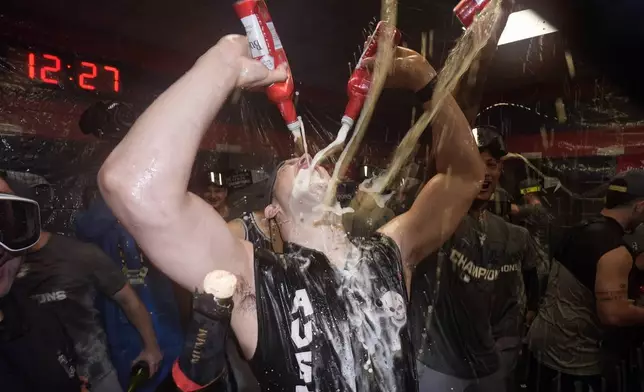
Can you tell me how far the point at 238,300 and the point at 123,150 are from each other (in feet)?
1.36

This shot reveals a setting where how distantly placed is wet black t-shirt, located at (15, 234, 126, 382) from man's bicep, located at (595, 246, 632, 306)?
190 centimetres

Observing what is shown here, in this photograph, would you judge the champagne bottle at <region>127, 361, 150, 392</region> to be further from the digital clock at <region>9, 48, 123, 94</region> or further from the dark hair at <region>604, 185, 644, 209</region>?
the dark hair at <region>604, 185, 644, 209</region>

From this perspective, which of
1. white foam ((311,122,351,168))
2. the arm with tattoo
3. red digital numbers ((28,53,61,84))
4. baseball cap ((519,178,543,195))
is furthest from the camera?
baseball cap ((519,178,543,195))

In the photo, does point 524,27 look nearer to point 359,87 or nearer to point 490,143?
point 490,143

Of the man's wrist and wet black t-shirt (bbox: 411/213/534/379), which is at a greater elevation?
the man's wrist

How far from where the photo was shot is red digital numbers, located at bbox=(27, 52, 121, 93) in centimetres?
156

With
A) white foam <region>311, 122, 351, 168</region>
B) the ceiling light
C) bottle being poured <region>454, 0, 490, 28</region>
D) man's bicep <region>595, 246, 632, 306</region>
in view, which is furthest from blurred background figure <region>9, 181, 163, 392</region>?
the ceiling light

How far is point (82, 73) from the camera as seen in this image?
1.57m

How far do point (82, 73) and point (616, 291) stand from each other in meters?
2.21

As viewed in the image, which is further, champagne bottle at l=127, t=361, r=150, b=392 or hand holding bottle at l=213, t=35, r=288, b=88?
champagne bottle at l=127, t=361, r=150, b=392

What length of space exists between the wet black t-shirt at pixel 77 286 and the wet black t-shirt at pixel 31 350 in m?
0.04

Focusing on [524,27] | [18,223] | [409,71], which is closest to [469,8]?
[409,71]

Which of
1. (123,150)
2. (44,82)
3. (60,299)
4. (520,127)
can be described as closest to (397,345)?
(123,150)

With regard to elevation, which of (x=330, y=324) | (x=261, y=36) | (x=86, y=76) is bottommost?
(x=330, y=324)
